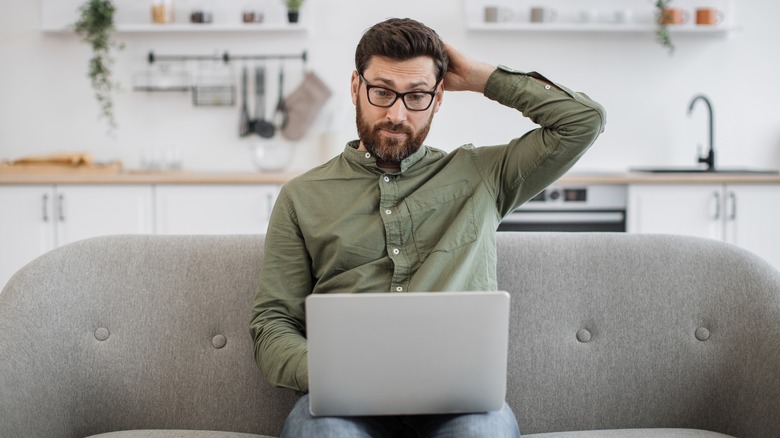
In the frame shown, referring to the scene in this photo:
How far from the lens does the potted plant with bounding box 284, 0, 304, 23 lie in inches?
167

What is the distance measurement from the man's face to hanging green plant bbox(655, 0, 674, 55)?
2.82 meters

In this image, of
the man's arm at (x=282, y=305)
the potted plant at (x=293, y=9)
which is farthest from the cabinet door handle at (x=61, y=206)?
the man's arm at (x=282, y=305)

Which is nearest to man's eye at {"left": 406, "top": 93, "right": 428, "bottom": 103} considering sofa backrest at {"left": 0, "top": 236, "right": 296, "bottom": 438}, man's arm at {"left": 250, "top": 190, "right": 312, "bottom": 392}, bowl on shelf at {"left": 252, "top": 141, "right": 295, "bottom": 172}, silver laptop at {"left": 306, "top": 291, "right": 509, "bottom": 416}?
man's arm at {"left": 250, "top": 190, "right": 312, "bottom": 392}

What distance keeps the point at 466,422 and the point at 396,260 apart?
1.46 ft

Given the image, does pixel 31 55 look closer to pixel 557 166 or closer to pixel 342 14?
pixel 342 14

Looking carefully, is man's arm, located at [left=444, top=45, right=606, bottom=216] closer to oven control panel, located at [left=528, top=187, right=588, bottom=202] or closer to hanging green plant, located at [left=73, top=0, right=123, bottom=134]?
oven control panel, located at [left=528, top=187, right=588, bottom=202]

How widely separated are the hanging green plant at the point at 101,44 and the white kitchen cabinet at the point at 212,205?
0.87m

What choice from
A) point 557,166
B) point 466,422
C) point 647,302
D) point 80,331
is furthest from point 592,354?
point 80,331

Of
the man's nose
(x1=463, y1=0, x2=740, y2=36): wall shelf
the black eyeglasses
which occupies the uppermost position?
(x1=463, y1=0, x2=740, y2=36): wall shelf

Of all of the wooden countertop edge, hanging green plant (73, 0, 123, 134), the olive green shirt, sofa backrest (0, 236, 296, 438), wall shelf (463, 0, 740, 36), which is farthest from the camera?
wall shelf (463, 0, 740, 36)

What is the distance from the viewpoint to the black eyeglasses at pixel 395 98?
1.78m

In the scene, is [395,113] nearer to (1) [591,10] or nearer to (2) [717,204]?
(2) [717,204]

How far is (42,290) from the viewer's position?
1.86 metres

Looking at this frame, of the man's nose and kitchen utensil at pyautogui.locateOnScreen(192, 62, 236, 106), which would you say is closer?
the man's nose
